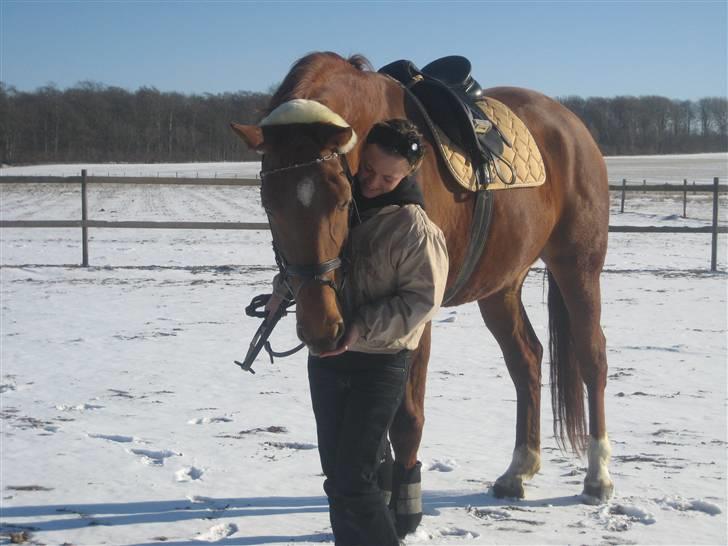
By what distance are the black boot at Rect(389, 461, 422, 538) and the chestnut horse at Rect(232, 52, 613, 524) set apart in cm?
5

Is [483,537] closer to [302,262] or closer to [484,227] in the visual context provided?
[484,227]

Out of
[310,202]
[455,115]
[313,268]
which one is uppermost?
[455,115]

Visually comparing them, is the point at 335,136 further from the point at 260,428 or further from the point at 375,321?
the point at 260,428

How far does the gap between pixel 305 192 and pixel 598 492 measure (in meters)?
2.22

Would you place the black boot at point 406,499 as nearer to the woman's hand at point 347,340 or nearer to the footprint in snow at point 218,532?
the footprint in snow at point 218,532

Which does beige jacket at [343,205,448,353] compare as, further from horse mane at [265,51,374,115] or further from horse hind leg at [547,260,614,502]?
horse hind leg at [547,260,614,502]

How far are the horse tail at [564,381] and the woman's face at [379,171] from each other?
2.07 meters

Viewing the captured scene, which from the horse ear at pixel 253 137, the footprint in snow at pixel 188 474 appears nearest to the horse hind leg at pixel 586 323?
the footprint in snow at pixel 188 474

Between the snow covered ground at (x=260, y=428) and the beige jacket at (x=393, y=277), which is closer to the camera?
the beige jacket at (x=393, y=277)

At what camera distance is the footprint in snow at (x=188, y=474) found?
13.0 feet

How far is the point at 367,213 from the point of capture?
271 centimetres

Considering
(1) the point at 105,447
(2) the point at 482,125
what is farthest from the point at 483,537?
(1) the point at 105,447

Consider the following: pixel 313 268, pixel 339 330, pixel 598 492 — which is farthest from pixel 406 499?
pixel 313 268

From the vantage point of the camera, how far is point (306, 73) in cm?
290
